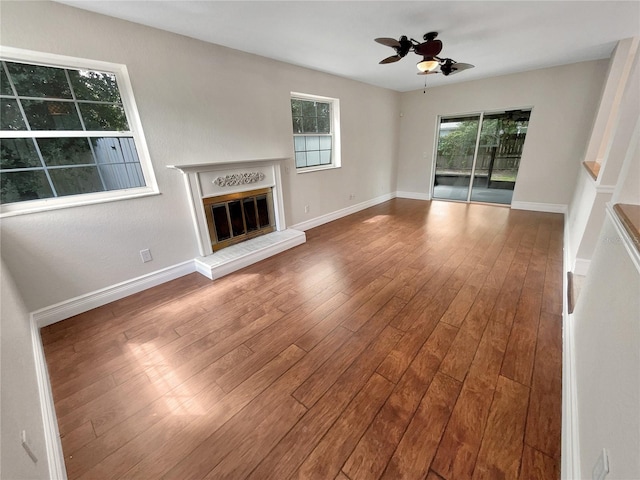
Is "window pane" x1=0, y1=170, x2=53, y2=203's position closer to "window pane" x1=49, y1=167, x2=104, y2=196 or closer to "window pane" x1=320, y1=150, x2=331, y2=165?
"window pane" x1=49, y1=167, x2=104, y2=196

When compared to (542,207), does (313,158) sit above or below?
above

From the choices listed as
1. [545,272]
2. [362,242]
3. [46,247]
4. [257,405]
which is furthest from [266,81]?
[545,272]

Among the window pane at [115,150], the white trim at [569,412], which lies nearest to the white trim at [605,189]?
the white trim at [569,412]

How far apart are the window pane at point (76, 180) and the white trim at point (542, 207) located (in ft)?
22.0

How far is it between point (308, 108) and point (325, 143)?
2.20 ft

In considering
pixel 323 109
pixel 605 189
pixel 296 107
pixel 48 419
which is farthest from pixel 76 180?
pixel 605 189

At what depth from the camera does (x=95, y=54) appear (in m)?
2.18

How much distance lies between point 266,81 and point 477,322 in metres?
3.68

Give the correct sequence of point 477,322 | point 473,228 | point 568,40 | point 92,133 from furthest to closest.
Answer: point 473,228
point 568,40
point 92,133
point 477,322

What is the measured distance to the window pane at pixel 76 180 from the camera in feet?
7.27

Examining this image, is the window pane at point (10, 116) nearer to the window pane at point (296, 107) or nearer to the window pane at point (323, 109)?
the window pane at point (296, 107)

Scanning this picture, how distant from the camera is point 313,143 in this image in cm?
445

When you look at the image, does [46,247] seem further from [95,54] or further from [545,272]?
[545,272]

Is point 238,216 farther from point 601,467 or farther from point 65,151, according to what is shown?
point 601,467
